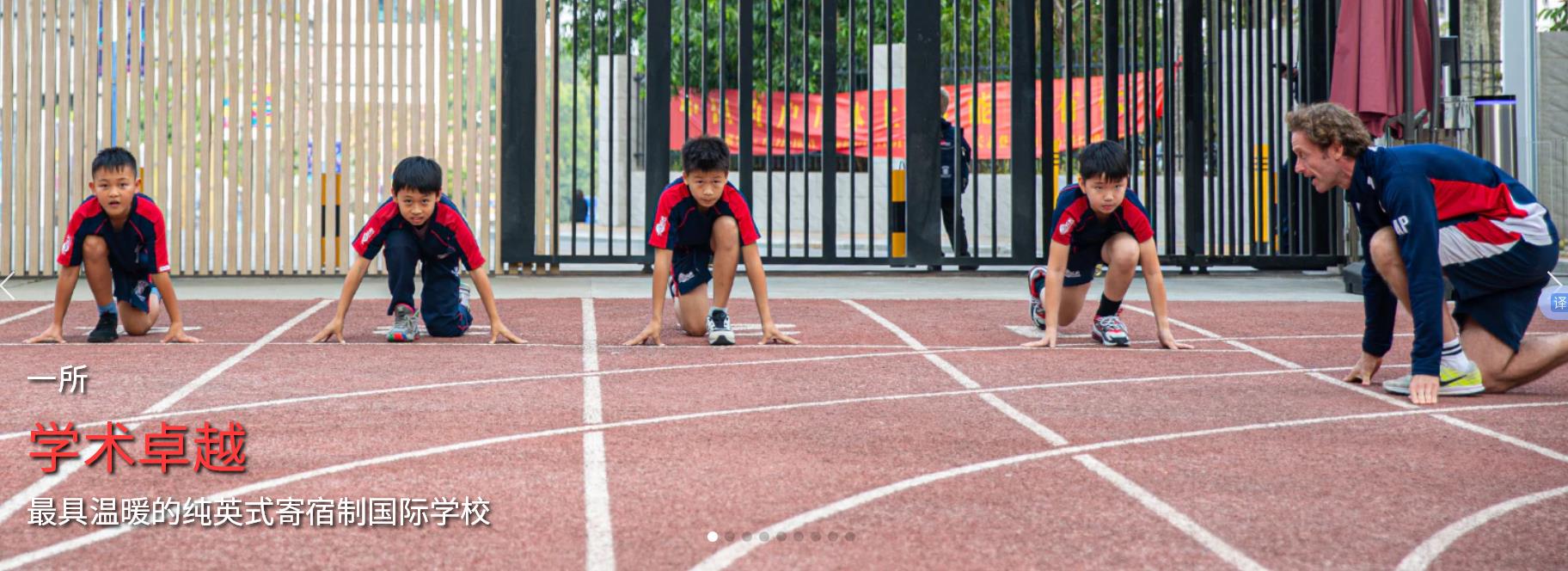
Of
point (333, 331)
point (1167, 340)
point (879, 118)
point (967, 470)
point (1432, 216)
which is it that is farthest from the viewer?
point (879, 118)

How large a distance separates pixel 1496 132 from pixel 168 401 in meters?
7.67

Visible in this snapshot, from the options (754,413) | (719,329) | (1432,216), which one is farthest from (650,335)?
(1432,216)

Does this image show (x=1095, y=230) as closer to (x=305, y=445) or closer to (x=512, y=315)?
(x=512, y=315)

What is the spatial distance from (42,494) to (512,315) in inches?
175

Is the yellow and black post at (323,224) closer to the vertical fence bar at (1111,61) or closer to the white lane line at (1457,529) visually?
the vertical fence bar at (1111,61)

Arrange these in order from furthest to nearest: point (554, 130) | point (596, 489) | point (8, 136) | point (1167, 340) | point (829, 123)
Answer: point (829, 123) → point (554, 130) → point (8, 136) → point (1167, 340) → point (596, 489)

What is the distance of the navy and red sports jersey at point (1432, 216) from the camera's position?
4.75 m

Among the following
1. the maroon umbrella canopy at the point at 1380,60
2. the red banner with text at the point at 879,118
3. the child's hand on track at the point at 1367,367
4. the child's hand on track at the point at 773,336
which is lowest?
the child's hand on track at the point at 1367,367

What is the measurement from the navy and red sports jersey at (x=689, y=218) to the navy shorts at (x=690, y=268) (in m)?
0.07

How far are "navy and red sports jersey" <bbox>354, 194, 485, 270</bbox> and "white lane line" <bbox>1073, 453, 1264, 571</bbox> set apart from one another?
348cm

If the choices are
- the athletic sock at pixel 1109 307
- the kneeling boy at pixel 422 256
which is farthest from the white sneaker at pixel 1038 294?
the kneeling boy at pixel 422 256

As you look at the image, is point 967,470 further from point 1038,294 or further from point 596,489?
point 1038,294

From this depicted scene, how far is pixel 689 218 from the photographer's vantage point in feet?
22.3

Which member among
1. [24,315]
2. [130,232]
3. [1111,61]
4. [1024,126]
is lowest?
[24,315]
